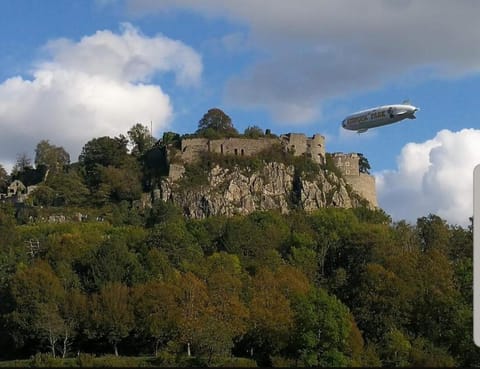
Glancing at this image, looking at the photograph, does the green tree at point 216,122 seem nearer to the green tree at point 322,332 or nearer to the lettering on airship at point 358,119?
the lettering on airship at point 358,119

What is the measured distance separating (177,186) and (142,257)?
28.9 metres

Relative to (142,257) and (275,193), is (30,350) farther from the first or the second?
(275,193)

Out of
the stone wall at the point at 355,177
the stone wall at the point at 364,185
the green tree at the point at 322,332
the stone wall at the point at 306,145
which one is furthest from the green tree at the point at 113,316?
the stone wall at the point at 355,177

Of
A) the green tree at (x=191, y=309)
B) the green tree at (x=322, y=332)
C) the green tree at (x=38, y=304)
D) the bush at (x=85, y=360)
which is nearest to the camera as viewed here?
the green tree at (x=322, y=332)

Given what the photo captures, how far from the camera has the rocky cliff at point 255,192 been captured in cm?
11775

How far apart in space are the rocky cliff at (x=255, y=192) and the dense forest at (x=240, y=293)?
27.3 ft

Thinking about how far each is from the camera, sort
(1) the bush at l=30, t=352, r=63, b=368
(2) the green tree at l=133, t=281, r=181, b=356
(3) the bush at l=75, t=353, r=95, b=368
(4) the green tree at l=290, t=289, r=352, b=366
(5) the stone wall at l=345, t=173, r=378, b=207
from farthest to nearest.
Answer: (5) the stone wall at l=345, t=173, r=378, b=207
(2) the green tree at l=133, t=281, r=181, b=356
(3) the bush at l=75, t=353, r=95, b=368
(4) the green tree at l=290, t=289, r=352, b=366
(1) the bush at l=30, t=352, r=63, b=368

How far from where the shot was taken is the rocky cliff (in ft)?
386

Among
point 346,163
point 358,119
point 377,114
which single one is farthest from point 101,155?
point 377,114

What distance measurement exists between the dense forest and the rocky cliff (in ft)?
27.3

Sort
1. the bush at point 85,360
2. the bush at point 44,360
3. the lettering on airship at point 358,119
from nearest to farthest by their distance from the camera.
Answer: the bush at point 44,360 < the bush at point 85,360 < the lettering on airship at point 358,119

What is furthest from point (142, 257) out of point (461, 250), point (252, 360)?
point (461, 250)

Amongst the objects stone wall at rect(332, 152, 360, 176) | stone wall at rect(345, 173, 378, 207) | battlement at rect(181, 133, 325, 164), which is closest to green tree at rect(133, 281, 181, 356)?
battlement at rect(181, 133, 325, 164)

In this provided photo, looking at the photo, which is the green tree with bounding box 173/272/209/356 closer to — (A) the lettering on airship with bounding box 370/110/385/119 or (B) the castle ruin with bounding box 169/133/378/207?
(A) the lettering on airship with bounding box 370/110/385/119
